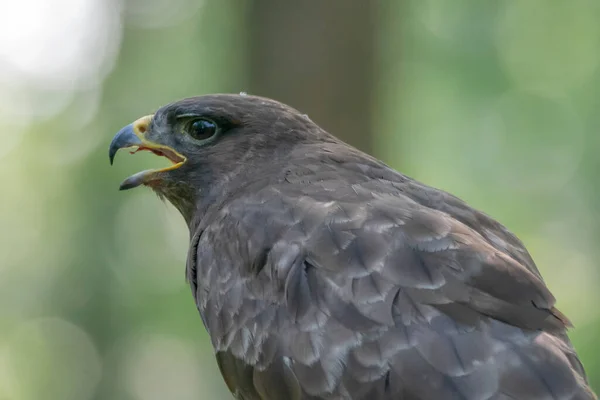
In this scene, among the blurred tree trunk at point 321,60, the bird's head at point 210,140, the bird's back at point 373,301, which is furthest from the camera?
the blurred tree trunk at point 321,60

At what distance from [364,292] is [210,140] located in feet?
5.70

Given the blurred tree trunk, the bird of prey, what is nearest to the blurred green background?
the blurred tree trunk

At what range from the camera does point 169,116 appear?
461 cm

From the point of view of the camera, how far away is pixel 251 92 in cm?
680

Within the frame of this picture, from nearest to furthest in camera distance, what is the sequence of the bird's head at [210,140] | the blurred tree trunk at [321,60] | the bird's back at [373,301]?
1. the bird's back at [373,301]
2. the bird's head at [210,140]
3. the blurred tree trunk at [321,60]

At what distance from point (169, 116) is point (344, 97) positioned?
7.28 feet

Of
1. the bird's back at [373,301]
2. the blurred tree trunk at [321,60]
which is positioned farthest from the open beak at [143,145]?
the blurred tree trunk at [321,60]

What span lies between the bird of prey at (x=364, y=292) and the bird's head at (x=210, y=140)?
0.23ft

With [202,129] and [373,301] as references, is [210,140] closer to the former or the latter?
[202,129]

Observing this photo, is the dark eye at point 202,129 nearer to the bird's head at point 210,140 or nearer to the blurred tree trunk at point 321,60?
the bird's head at point 210,140

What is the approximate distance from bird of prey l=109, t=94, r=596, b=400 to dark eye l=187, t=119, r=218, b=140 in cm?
12

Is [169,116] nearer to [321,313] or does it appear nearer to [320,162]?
[320,162]

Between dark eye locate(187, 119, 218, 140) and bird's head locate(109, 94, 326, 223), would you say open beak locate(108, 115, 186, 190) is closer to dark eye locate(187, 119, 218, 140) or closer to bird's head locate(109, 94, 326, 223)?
bird's head locate(109, 94, 326, 223)

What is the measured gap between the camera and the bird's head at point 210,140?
14.9 feet
